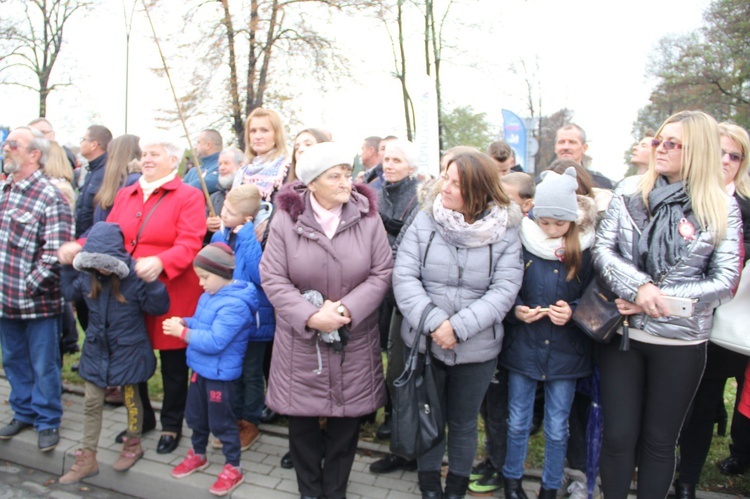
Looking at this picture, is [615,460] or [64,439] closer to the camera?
[615,460]

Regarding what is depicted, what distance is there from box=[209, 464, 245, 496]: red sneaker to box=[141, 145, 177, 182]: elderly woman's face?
193 centimetres

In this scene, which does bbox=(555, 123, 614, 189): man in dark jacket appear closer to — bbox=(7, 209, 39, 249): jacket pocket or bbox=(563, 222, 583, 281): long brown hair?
bbox=(563, 222, 583, 281): long brown hair

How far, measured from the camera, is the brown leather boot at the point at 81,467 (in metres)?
3.71

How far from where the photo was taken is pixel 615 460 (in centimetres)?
299

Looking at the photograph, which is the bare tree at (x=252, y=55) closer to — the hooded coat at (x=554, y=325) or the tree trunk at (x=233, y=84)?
the tree trunk at (x=233, y=84)

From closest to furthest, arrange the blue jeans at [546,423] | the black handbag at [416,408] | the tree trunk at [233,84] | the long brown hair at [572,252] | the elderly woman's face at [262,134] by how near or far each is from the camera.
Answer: the black handbag at [416,408] < the long brown hair at [572,252] < the blue jeans at [546,423] < the elderly woman's face at [262,134] < the tree trunk at [233,84]

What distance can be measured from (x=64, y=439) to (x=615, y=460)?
366cm

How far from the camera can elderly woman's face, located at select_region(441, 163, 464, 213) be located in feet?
10.2

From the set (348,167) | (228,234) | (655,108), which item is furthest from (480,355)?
(655,108)

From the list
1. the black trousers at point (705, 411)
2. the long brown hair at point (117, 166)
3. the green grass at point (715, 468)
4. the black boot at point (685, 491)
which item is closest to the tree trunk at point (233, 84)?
the long brown hair at point (117, 166)

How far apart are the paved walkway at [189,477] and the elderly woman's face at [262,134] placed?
6.92 feet

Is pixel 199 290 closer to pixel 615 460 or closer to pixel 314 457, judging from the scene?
pixel 314 457

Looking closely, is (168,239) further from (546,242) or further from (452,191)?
(546,242)

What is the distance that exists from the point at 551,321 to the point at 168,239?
2.48m
